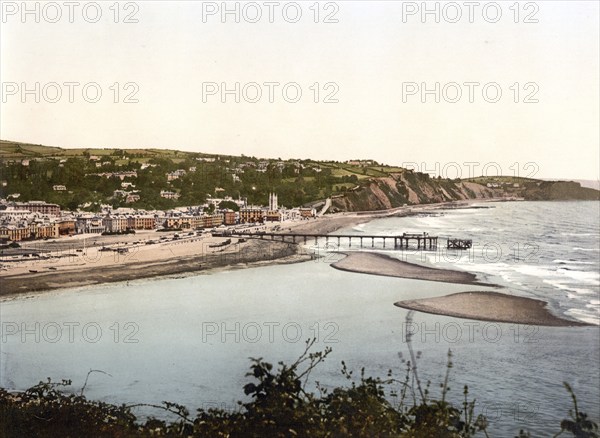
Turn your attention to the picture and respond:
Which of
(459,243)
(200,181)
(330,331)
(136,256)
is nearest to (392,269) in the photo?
(459,243)

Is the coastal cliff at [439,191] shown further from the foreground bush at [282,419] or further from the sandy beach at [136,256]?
the foreground bush at [282,419]

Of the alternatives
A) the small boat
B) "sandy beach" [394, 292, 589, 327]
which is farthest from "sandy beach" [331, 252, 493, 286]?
the small boat

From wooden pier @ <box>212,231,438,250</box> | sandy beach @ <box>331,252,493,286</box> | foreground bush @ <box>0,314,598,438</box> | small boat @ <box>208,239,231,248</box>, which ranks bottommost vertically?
foreground bush @ <box>0,314,598,438</box>

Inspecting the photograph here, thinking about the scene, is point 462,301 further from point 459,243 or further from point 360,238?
point 360,238

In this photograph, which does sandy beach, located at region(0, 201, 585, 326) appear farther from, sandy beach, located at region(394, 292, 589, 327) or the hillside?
the hillside

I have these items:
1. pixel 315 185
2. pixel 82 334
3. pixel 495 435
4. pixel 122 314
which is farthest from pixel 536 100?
pixel 82 334
